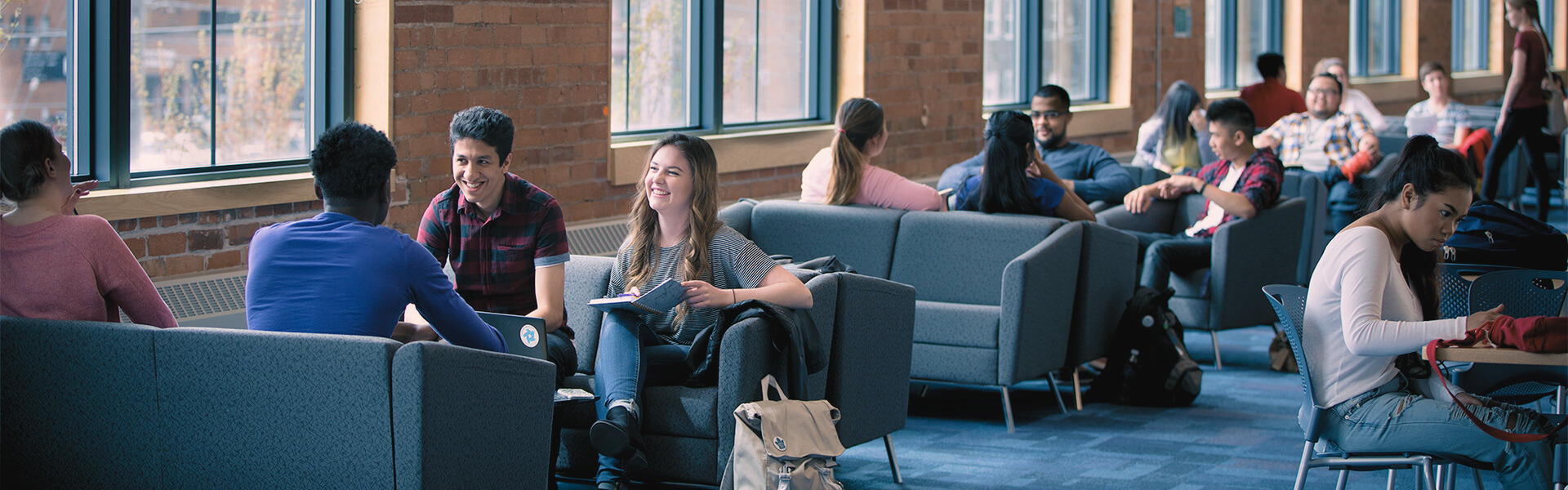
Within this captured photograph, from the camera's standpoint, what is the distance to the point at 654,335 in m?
4.00

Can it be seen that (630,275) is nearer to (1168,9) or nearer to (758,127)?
(758,127)

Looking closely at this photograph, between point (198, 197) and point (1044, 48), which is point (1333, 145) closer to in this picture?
point (1044, 48)

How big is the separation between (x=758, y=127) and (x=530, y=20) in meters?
2.10

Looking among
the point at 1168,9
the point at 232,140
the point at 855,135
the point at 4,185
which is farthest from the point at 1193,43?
the point at 4,185

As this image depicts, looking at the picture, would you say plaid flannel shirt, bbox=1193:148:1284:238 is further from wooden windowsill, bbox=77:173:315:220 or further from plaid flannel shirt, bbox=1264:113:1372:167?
wooden windowsill, bbox=77:173:315:220

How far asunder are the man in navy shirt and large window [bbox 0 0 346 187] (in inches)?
84.0

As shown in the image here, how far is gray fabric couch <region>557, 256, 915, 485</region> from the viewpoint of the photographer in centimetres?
375

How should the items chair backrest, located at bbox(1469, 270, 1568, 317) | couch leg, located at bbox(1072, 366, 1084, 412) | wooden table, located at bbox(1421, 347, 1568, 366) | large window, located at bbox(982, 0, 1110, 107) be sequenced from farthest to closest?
large window, located at bbox(982, 0, 1110, 107)
couch leg, located at bbox(1072, 366, 1084, 412)
chair backrest, located at bbox(1469, 270, 1568, 317)
wooden table, located at bbox(1421, 347, 1568, 366)

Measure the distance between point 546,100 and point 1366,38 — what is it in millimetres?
11614

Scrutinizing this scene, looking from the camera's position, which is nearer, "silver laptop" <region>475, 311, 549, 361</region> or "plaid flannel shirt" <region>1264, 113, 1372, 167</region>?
"silver laptop" <region>475, 311, 549, 361</region>

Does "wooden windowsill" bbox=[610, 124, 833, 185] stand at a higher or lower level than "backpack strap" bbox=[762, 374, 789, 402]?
higher

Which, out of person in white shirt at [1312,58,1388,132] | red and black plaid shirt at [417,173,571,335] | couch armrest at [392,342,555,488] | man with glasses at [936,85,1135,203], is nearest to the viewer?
couch armrest at [392,342,555,488]

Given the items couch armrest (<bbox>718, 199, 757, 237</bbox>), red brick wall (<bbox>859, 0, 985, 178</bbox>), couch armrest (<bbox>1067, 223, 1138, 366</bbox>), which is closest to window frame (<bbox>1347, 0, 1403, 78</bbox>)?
red brick wall (<bbox>859, 0, 985, 178</bbox>)

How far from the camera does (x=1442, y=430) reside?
3.26 metres
